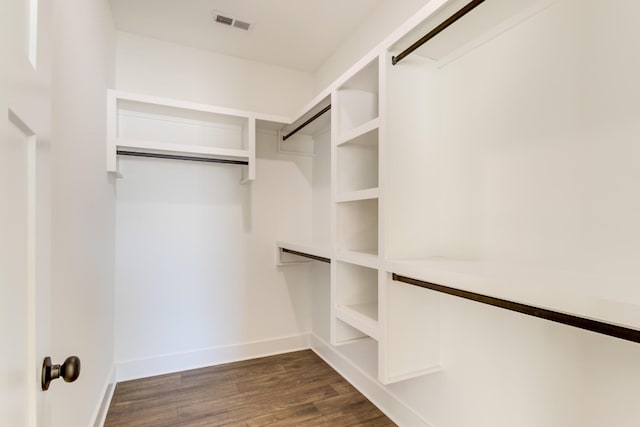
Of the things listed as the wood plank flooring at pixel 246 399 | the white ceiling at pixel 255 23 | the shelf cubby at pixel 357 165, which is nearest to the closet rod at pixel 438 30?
the shelf cubby at pixel 357 165

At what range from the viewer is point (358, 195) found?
1657 millimetres

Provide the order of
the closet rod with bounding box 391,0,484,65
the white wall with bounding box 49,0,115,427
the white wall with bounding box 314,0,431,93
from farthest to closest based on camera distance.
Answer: the white wall with bounding box 314,0,431,93, the white wall with bounding box 49,0,115,427, the closet rod with bounding box 391,0,484,65

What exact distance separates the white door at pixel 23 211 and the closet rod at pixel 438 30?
49.0 inches

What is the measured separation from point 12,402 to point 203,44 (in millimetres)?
2660

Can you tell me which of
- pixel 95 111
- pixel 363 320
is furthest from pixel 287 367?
pixel 95 111

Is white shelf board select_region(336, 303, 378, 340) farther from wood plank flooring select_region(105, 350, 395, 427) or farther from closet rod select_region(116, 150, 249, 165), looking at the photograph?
closet rod select_region(116, 150, 249, 165)

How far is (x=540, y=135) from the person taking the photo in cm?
120

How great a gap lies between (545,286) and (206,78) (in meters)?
2.72

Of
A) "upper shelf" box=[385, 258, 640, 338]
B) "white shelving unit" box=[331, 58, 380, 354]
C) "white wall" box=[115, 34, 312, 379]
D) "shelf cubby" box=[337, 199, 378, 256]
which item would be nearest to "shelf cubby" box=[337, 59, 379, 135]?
"white shelving unit" box=[331, 58, 380, 354]

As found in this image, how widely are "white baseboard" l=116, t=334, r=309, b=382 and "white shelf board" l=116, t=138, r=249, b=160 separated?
1.61 m

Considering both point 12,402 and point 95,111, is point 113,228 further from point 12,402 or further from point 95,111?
point 12,402

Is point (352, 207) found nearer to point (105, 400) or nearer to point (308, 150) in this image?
point (308, 150)

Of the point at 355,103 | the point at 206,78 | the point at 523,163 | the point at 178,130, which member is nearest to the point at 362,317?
the point at 523,163

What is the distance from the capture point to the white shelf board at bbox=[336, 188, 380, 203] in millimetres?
1531
